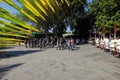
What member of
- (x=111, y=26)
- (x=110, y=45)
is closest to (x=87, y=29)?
(x=111, y=26)

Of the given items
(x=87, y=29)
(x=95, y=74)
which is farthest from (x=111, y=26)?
(x=95, y=74)

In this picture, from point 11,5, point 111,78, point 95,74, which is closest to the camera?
point 11,5

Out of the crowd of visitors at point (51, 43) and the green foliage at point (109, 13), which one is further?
the green foliage at point (109, 13)

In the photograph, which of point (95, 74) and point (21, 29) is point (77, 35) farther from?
point (21, 29)

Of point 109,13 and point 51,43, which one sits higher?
point 109,13

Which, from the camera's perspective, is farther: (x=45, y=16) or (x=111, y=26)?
(x=111, y=26)

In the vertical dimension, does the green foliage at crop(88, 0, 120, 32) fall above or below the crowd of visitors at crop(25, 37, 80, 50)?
above

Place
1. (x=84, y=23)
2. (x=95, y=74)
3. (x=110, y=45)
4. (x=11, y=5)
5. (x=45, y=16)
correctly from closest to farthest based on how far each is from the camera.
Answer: (x=11, y=5)
(x=45, y=16)
(x=95, y=74)
(x=110, y=45)
(x=84, y=23)

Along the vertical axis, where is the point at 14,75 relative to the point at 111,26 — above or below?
below

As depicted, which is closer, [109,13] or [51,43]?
[51,43]

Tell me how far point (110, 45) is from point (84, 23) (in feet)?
127

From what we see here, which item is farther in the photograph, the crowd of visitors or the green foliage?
the green foliage

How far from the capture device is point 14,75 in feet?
43.7

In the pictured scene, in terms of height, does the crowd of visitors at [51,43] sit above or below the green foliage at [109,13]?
below
